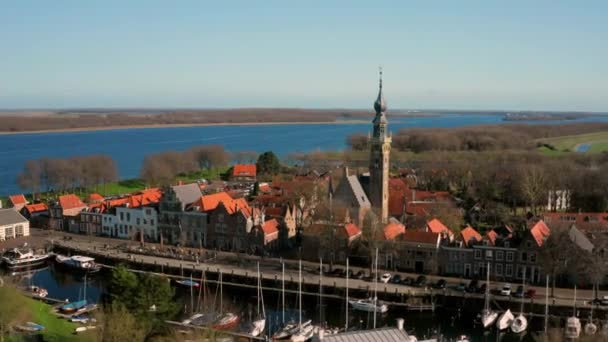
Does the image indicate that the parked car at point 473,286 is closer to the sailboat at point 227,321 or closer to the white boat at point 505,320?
the white boat at point 505,320

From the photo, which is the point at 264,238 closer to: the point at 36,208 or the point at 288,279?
the point at 288,279

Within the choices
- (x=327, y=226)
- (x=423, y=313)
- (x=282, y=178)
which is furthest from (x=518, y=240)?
(x=282, y=178)

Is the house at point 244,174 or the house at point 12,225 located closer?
the house at point 12,225

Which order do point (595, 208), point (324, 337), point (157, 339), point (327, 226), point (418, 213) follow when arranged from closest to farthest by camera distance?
point (324, 337) → point (157, 339) → point (327, 226) → point (418, 213) → point (595, 208)

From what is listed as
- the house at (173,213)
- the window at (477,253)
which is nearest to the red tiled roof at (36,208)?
the house at (173,213)

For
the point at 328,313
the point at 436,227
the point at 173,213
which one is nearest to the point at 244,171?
the point at 173,213

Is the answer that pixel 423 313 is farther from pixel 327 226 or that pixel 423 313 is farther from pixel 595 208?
pixel 595 208

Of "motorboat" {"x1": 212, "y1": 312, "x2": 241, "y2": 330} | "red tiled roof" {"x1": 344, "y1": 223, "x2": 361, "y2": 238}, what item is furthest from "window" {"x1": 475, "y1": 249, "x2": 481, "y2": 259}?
"motorboat" {"x1": 212, "y1": 312, "x2": 241, "y2": 330}
